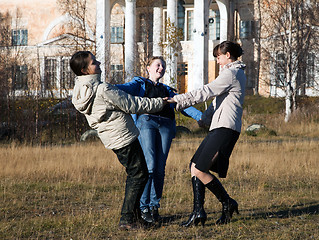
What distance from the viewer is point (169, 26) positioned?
22.5m

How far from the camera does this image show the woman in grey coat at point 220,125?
544cm

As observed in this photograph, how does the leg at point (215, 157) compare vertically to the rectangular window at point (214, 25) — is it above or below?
below

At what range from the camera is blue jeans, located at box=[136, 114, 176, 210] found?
6.02 meters

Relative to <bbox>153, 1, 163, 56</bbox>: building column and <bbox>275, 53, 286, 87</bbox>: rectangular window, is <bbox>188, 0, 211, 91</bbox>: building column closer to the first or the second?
<bbox>153, 1, 163, 56</bbox>: building column

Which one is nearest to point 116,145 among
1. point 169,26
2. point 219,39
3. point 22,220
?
point 22,220

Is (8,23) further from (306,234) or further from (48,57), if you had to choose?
(306,234)

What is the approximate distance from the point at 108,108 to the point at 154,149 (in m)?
1.08

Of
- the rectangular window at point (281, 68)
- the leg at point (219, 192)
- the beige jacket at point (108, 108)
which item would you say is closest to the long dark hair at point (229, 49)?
the beige jacket at point (108, 108)

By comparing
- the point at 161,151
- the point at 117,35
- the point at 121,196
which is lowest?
the point at 121,196

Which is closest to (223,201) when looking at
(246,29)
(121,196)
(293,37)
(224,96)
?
(224,96)

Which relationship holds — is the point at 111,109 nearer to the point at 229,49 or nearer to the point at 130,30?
the point at 229,49

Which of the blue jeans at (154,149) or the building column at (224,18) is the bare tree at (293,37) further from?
the blue jeans at (154,149)

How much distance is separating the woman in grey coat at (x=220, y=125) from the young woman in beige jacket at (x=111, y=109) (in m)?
0.56

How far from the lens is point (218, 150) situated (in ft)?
17.9
